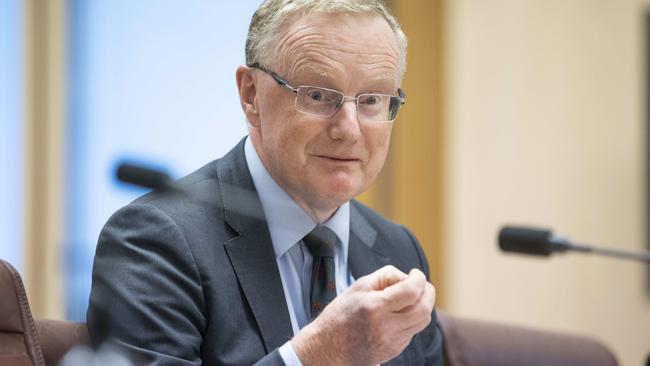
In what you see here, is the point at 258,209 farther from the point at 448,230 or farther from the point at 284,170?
the point at 448,230

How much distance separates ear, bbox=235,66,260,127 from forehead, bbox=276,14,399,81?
115 millimetres

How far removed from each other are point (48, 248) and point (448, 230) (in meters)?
2.05

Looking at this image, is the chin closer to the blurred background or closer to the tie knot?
the tie knot

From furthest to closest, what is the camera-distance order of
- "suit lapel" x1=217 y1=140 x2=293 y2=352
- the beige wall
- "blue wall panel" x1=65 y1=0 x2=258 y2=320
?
the beige wall < "blue wall panel" x1=65 y1=0 x2=258 y2=320 < "suit lapel" x1=217 y1=140 x2=293 y2=352

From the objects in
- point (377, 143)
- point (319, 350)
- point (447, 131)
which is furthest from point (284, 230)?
point (447, 131)

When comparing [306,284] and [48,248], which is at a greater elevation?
[306,284]

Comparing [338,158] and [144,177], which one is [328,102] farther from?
[144,177]

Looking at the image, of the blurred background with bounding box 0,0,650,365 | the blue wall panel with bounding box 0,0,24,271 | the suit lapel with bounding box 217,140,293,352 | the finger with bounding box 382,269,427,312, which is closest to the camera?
the finger with bounding box 382,269,427,312

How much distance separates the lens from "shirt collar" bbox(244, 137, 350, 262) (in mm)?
1811

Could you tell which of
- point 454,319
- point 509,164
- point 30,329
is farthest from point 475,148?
point 30,329

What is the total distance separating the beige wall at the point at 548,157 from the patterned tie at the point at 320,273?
9.96ft

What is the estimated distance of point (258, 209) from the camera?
1.84 metres

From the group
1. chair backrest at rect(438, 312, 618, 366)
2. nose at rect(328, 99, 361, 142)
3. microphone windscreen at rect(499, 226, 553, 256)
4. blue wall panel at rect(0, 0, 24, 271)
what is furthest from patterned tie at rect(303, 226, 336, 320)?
blue wall panel at rect(0, 0, 24, 271)

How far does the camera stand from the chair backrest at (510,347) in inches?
91.0
